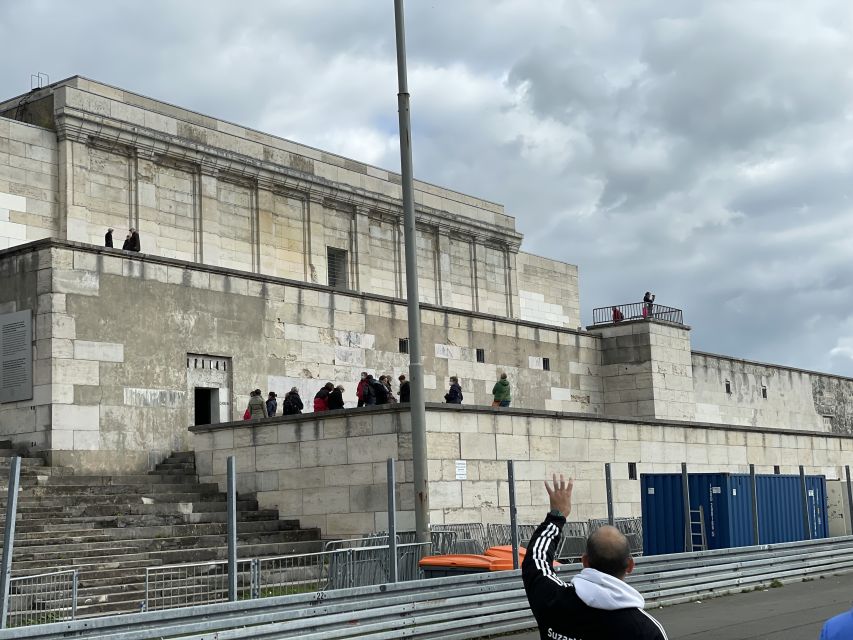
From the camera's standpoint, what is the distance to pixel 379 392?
28.9m

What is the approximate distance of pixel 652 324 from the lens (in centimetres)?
4550

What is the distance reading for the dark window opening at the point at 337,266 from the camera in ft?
148

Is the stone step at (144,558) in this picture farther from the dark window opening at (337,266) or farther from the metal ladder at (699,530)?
the dark window opening at (337,266)

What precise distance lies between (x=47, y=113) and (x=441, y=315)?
14.1m

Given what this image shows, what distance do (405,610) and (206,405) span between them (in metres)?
17.0

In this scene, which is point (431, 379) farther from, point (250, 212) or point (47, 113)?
point (47, 113)

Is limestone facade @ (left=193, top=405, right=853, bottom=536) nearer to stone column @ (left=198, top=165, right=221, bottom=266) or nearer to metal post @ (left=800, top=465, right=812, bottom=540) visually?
metal post @ (left=800, top=465, right=812, bottom=540)

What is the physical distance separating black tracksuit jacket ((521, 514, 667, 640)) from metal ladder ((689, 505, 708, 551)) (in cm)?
1746

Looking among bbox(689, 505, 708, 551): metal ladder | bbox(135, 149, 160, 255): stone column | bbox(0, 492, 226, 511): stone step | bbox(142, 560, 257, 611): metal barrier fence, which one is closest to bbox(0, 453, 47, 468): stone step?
bbox(0, 492, 226, 511): stone step

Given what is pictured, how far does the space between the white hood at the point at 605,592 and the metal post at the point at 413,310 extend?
1375 centimetres

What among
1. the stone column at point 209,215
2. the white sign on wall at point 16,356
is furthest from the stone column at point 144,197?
the white sign on wall at point 16,356

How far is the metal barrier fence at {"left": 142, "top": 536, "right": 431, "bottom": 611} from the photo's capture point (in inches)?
689

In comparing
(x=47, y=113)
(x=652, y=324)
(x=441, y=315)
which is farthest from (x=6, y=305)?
(x=652, y=324)

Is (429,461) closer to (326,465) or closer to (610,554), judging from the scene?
(326,465)
